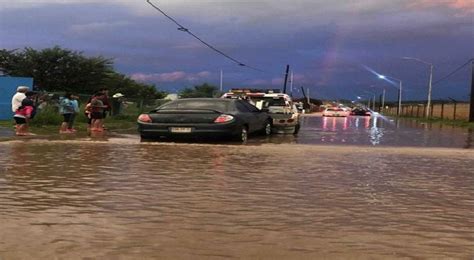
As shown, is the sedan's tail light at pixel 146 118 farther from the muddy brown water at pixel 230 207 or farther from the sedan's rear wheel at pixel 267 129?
the sedan's rear wheel at pixel 267 129

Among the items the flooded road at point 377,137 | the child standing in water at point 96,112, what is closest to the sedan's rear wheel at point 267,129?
the flooded road at point 377,137

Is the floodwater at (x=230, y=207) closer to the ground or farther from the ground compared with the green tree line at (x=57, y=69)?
closer to the ground

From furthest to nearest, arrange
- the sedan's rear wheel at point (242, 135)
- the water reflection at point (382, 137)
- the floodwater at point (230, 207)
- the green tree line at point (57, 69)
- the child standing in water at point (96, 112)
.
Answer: the green tree line at point (57, 69) → the child standing in water at point (96, 112) → the water reflection at point (382, 137) → the sedan's rear wheel at point (242, 135) → the floodwater at point (230, 207)

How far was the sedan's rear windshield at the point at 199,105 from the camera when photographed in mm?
14758

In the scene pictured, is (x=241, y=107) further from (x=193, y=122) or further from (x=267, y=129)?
(x=267, y=129)

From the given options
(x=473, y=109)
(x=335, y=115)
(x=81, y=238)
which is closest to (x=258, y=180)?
(x=81, y=238)

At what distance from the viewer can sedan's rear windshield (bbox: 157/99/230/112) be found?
14.8 metres

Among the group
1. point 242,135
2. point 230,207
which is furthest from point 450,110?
point 230,207

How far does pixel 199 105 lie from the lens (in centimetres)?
1502

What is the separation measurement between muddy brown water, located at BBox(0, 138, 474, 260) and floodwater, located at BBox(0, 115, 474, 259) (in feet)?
0.04

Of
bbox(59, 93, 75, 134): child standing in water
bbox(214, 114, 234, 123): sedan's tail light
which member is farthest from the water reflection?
bbox(59, 93, 75, 134): child standing in water

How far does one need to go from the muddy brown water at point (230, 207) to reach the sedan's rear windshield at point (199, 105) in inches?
146

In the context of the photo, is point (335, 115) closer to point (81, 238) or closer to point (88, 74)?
point (88, 74)

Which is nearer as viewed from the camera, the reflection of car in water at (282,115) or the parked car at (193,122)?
the parked car at (193,122)
